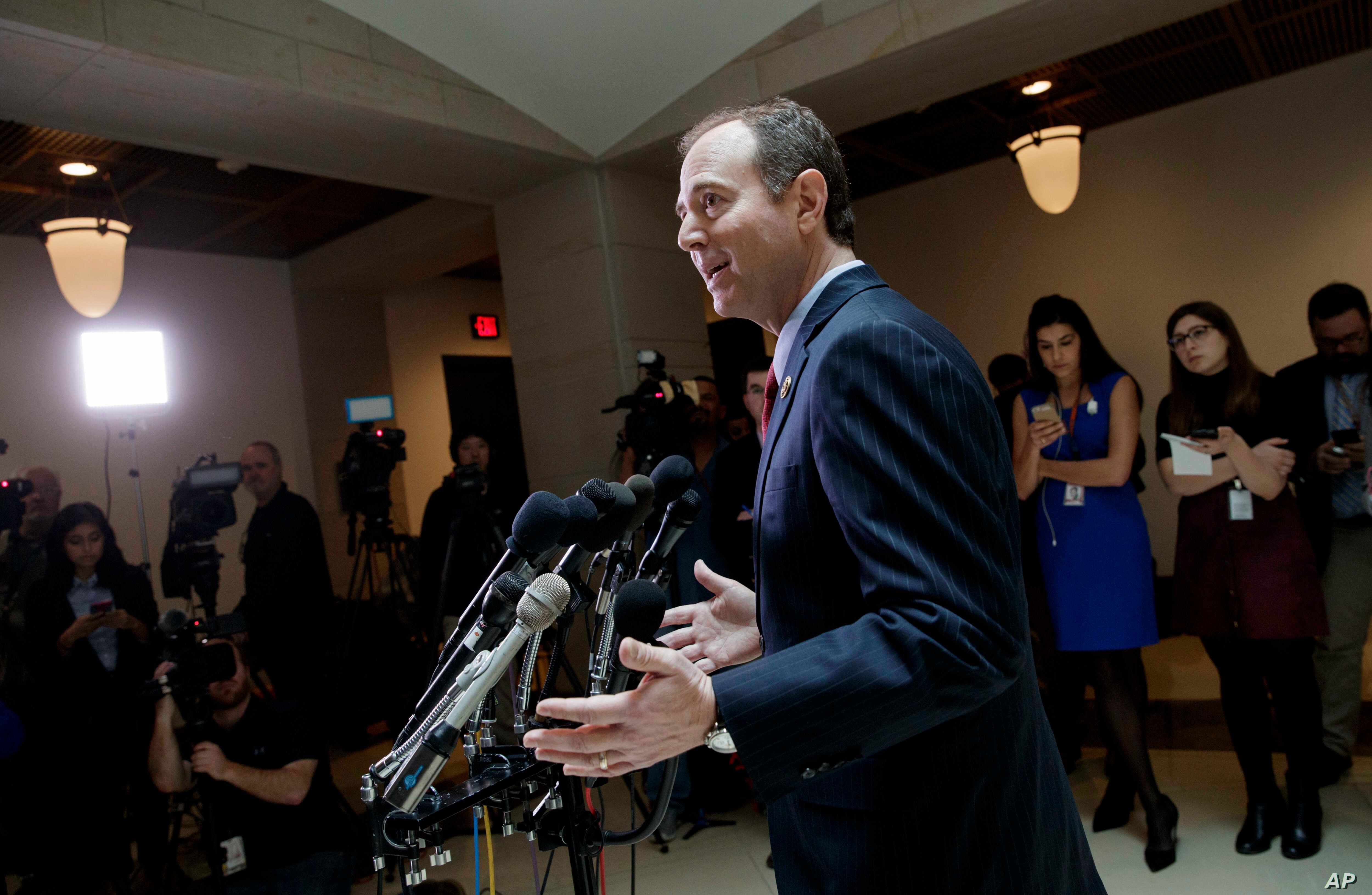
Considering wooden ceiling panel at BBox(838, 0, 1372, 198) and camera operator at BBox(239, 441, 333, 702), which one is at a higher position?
wooden ceiling panel at BBox(838, 0, 1372, 198)

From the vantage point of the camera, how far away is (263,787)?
2.51 m

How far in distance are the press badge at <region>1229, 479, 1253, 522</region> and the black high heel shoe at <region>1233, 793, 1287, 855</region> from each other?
2.66 ft

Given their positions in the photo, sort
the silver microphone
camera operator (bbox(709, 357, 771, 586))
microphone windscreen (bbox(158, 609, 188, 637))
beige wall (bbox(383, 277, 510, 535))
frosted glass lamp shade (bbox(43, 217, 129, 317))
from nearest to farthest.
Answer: the silver microphone < microphone windscreen (bbox(158, 609, 188, 637)) < camera operator (bbox(709, 357, 771, 586)) < frosted glass lamp shade (bbox(43, 217, 129, 317)) < beige wall (bbox(383, 277, 510, 535))

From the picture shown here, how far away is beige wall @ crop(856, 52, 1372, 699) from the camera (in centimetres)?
513

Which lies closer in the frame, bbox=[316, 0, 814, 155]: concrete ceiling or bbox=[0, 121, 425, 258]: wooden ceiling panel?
bbox=[316, 0, 814, 155]: concrete ceiling

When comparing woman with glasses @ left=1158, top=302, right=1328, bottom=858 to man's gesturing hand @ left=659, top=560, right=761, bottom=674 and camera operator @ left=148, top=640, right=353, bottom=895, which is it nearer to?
man's gesturing hand @ left=659, top=560, right=761, bottom=674

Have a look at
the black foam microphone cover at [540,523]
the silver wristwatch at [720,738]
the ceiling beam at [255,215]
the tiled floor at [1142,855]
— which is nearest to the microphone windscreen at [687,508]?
the black foam microphone cover at [540,523]

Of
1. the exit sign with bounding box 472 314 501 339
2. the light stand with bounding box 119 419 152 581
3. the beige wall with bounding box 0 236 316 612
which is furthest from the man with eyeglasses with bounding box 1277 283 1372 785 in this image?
the exit sign with bounding box 472 314 501 339

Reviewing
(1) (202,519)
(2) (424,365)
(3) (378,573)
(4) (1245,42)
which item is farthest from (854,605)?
(2) (424,365)

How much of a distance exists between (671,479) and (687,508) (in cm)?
4

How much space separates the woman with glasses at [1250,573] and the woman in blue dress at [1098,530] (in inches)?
6.2

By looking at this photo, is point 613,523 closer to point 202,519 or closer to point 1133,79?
point 202,519

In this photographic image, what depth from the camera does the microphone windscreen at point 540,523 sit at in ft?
3.13

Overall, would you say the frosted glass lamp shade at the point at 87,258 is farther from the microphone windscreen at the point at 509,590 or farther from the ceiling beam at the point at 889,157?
the microphone windscreen at the point at 509,590
